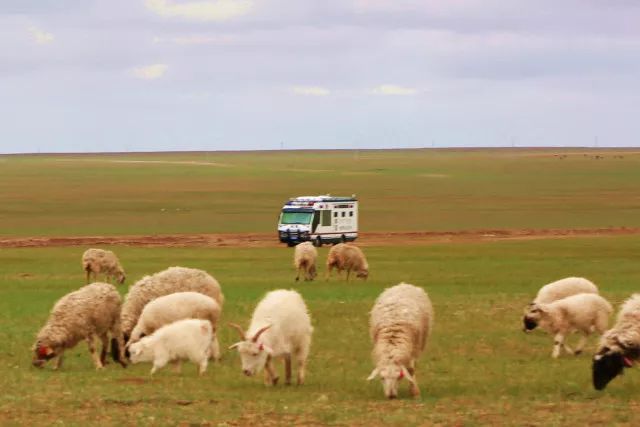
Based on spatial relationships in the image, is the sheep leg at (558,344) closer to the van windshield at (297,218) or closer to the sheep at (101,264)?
the sheep at (101,264)

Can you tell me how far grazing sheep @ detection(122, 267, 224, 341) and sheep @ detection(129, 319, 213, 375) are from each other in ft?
7.73

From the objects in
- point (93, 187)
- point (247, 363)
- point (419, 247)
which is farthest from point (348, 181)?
point (247, 363)

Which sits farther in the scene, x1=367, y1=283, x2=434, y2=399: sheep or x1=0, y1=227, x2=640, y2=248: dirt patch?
x1=0, y1=227, x2=640, y2=248: dirt patch

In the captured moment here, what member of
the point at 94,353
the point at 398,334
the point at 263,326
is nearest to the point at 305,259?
the point at 94,353

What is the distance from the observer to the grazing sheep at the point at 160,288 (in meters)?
22.0

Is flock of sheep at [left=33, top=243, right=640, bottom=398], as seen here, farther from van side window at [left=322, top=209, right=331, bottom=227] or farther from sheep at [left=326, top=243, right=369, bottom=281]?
van side window at [left=322, top=209, right=331, bottom=227]

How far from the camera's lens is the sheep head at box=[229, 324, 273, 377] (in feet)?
57.1

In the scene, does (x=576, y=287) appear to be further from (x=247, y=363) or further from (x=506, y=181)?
(x=506, y=181)

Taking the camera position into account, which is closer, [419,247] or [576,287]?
[576,287]

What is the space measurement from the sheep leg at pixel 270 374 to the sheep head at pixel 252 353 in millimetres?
247

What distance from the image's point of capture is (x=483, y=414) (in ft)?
50.2

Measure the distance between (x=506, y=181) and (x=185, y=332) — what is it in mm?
117849

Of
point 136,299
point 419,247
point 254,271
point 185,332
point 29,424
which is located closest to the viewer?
point 29,424

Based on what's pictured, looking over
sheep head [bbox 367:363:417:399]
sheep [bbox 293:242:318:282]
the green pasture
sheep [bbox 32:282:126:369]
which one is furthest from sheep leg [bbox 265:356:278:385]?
the green pasture
